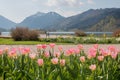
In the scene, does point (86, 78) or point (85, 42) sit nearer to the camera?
point (86, 78)

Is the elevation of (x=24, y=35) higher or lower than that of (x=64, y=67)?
lower

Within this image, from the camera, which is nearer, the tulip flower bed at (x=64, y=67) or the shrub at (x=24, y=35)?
the tulip flower bed at (x=64, y=67)

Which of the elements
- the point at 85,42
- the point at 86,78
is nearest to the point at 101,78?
the point at 86,78

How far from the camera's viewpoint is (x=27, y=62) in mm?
7445

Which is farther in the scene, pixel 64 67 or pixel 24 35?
pixel 24 35

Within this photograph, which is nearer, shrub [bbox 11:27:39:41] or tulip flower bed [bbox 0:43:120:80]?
tulip flower bed [bbox 0:43:120:80]

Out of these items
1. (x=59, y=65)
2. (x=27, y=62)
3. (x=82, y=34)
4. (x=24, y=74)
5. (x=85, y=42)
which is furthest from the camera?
(x=82, y=34)

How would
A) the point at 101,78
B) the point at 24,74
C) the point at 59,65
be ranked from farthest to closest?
the point at 24,74 → the point at 59,65 → the point at 101,78

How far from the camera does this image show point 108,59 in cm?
730

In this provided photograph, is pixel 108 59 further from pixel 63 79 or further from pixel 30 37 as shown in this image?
pixel 30 37

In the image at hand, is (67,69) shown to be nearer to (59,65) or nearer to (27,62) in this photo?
(59,65)

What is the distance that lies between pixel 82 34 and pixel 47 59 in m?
34.3

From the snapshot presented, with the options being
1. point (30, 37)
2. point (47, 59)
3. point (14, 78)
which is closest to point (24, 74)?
point (14, 78)

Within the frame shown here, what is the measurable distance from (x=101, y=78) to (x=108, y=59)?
146cm
